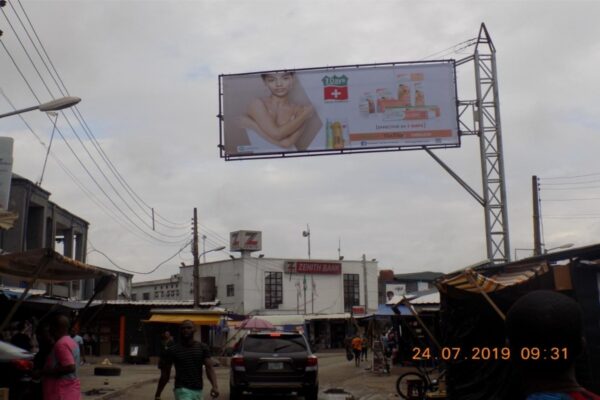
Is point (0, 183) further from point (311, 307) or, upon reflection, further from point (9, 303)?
point (311, 307)

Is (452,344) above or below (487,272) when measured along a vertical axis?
below

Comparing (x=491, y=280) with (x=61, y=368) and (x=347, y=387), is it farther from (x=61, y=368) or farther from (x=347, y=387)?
(x=347, y=387)

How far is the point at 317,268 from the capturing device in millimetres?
70812

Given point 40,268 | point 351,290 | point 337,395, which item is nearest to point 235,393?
point 337,395

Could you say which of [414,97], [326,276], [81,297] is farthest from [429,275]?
[414,97]

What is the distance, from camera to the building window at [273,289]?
6838 cm

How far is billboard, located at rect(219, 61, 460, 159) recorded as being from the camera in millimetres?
20031

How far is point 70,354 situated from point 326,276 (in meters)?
64.4

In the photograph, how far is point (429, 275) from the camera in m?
80.4

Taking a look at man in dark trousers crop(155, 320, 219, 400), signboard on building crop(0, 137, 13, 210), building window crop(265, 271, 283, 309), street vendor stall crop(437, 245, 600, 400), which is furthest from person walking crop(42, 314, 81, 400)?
building window crop(265, 271, 283, 309)

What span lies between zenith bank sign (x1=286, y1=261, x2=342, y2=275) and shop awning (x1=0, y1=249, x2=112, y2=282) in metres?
59.3

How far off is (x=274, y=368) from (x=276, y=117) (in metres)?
7.82

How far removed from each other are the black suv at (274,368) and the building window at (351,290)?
185ft

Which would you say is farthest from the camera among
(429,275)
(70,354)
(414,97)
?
(429,275)
